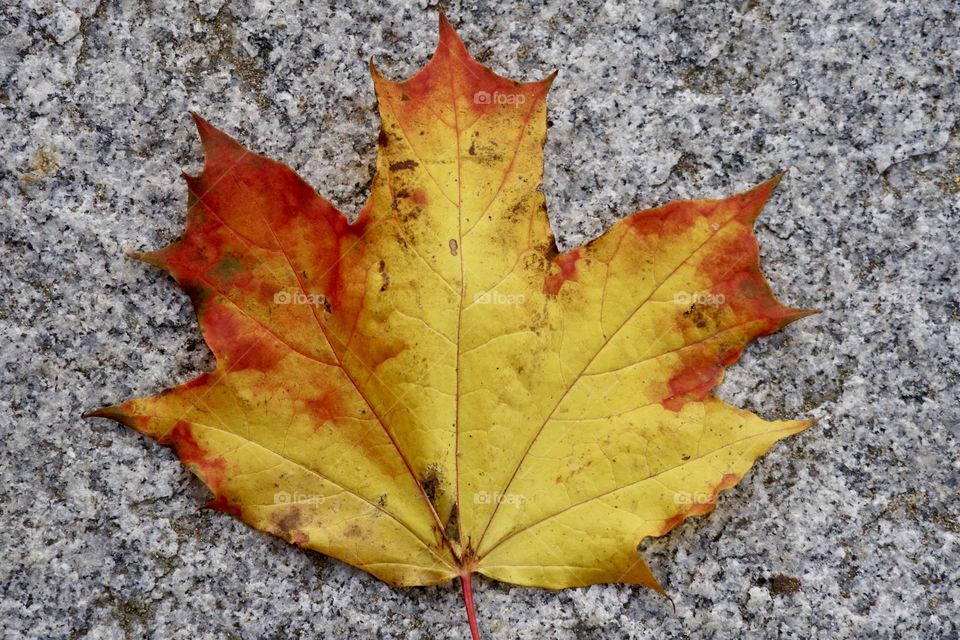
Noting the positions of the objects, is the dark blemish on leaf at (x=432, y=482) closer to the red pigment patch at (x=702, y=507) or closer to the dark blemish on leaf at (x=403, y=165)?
the red pigment patch at (x=702, y=507)

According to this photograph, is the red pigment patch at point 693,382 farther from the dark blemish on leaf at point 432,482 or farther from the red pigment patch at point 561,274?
the dark blemish on leaf at point 432,482

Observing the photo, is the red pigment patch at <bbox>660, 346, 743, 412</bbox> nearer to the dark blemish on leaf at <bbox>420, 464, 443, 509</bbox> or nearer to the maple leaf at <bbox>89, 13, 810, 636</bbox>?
the maple leaf at <bbox>89, 13, 810, 636</bbox>

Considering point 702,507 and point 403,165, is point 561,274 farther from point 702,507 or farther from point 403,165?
point 702,507

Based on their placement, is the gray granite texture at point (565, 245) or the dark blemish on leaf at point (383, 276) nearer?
the dark blemish on leaf at point (383, 276)

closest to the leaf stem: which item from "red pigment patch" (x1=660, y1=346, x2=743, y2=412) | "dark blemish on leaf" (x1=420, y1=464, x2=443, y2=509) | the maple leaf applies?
the maple leaf

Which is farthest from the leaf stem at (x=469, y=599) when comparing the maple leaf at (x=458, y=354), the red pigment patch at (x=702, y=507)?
the red pigment patch at (x=702, y=507)

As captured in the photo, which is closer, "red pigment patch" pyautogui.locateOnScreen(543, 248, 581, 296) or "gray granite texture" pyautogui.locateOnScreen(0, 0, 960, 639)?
"red pigment patch" pyautogui.locateOnScreen(543, 248, 581, 296)

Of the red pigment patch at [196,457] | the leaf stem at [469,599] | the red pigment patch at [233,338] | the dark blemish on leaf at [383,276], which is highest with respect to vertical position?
the dark blemish on leaf at [383,276]

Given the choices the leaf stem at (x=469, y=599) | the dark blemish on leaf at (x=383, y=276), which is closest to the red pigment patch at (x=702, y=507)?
the leaf stem at (x=469, y=599)

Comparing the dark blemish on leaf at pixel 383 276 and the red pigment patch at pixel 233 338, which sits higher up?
the dark blemish on leaf at pixel 383 276
